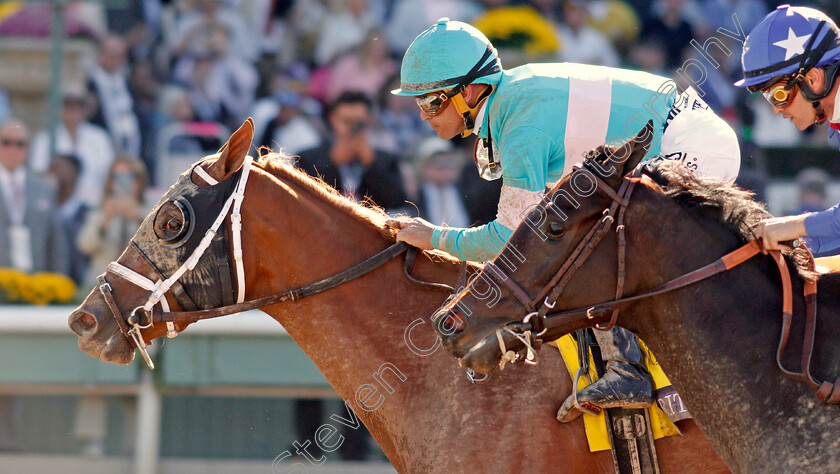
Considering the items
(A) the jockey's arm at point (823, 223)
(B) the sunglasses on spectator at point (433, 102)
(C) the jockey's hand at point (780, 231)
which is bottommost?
(C) the jockey's hand at point (780, 231)

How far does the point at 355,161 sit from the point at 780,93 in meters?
4.35

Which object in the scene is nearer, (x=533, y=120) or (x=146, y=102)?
(x=533, y=120)

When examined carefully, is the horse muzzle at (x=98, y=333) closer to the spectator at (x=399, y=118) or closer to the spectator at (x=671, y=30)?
the spectator at (x=399, y=118)

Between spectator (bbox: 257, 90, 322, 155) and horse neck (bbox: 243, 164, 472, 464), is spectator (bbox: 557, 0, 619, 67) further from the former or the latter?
horse neck (bbox: 243, 164, 472, 464)

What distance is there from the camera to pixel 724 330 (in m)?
2.76

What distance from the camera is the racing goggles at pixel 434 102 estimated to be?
3648mm

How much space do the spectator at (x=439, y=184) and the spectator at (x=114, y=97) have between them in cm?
263

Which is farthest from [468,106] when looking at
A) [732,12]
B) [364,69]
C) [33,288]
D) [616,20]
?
[732,12]

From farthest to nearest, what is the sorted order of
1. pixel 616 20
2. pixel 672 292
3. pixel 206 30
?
pixel 616 20 < pixel 206 30 < pixel 672 292

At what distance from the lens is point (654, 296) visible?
2816 mm

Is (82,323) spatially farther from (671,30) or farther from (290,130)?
(671,30)

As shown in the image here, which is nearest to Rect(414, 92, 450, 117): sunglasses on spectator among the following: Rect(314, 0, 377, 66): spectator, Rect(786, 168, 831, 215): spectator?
Rect(786, 168, 831, 215): spectator

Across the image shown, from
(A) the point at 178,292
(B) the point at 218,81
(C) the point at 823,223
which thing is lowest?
(C) the point at 823,223

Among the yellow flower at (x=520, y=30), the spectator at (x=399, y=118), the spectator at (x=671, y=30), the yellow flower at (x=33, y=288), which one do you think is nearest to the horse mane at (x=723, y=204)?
the yellow flower at (x=33, y=288)
